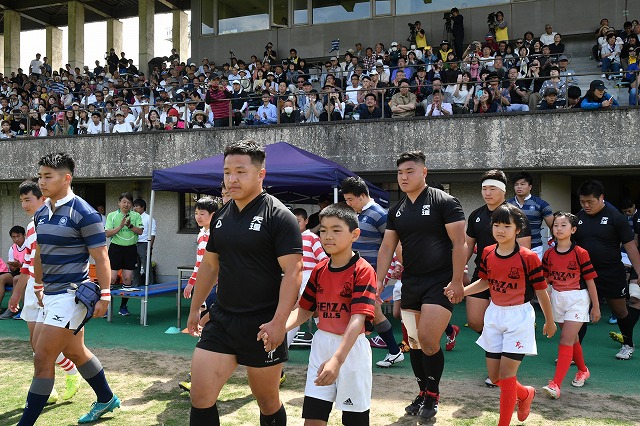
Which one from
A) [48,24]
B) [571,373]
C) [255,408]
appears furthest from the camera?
[48,24]

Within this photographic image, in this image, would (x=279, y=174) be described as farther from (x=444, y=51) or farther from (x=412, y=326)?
(x=444, y=51)

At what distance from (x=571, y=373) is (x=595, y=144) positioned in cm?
606

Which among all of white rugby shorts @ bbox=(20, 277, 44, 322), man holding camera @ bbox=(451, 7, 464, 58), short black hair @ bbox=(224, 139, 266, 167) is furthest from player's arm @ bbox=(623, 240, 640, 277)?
man holding camera @ bbox=(451, 7, 464, 58)

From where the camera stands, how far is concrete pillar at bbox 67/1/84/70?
83.6 feet

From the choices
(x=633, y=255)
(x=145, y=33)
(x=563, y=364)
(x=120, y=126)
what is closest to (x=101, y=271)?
(x=563, y=364)

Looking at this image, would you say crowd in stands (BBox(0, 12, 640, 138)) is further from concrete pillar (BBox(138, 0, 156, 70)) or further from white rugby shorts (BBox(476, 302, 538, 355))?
white rugby shorts (BBox(476, 302, 538, 355))

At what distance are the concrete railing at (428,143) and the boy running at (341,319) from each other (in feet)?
29.2

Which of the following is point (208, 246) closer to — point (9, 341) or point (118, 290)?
point (9, 341)

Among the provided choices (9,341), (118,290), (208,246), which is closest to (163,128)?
(118,290)

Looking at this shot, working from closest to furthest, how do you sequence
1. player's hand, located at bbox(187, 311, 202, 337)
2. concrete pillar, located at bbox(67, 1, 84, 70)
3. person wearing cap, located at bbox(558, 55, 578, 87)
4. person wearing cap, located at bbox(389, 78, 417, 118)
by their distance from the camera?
player's hand, located at bbox(187, 311, 202, 337), person wearing cap, located at bbox(558, 55, 578, 87), person wearing cap, located at bbox(389, 78, 417, 118), concrete pillar, located at bbox(67, 1, 84, 70)

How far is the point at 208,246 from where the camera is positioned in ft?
13.4

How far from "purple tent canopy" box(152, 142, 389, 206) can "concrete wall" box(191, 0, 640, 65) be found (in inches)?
412

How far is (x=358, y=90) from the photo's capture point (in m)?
→ 13.5

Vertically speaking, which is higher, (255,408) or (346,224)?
(346,224)
